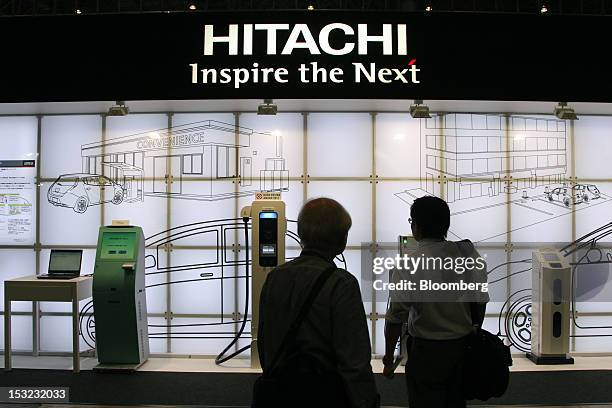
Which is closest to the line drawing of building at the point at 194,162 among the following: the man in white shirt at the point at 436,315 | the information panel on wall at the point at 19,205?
the information panel on wall at the point at 19,205

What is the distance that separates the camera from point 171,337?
5570mm

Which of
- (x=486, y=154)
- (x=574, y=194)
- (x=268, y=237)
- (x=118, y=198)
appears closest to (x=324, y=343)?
(x=268, y=237)

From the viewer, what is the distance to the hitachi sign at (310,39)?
4484mm

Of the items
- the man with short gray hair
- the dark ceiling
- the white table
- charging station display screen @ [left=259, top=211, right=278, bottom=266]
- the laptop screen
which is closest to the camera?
the man with short gray hair

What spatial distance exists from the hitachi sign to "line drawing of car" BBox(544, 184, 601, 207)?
2534mm

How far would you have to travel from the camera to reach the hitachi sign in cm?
448

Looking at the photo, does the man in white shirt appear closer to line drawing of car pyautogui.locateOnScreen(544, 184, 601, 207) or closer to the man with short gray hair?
the man with short gray hair

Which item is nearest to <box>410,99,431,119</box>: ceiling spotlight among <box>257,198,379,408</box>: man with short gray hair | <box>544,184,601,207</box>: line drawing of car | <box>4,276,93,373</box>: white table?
<box>544,184,601,207</box>: line drawing of car

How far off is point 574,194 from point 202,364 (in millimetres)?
4500

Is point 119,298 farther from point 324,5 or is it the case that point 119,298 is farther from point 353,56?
point 324,5

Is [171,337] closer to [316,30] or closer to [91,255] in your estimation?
[91,255]

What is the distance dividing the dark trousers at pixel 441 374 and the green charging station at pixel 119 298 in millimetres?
3399

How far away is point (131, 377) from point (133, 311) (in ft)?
2.02

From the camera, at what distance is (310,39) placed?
4492 millimetres
